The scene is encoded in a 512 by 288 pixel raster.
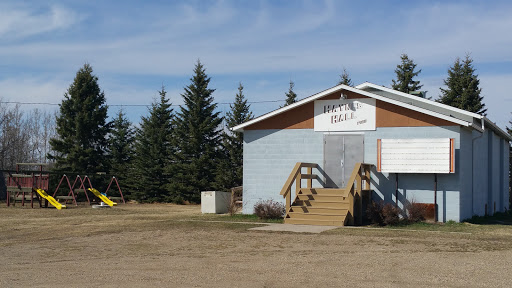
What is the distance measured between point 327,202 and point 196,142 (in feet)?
50.3

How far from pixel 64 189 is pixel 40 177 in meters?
7.11

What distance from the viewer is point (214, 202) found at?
2314 cm

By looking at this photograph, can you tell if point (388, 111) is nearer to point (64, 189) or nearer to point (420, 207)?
point (420, 207)

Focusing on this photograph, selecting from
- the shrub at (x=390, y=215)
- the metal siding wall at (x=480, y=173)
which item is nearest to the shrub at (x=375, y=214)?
the shrub at (x=390, y=215)

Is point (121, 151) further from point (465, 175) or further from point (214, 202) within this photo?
point (465, 175)

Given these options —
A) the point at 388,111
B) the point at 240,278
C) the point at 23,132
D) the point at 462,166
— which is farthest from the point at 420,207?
the point at 23,132

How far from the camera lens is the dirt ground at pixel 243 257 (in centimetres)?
877

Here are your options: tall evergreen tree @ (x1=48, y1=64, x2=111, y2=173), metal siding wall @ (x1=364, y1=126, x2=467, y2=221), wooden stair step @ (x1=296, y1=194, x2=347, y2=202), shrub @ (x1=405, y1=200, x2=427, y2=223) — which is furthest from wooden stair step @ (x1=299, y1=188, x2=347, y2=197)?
tall evergreen tree @ (x1=48, y1=64, x2=111, y2=173)

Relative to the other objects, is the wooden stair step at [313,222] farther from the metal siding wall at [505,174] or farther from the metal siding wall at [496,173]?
the metal siding wall at [505,174]

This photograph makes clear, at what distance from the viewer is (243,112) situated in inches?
1334

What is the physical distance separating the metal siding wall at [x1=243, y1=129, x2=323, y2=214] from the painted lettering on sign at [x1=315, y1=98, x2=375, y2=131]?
540 millimetres

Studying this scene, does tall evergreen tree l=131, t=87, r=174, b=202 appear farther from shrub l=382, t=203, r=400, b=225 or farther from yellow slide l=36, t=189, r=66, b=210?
Result: shrub l=382, t=203, r=400, b=225

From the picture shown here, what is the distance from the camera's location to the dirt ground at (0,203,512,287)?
28.8ft

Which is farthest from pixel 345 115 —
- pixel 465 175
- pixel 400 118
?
pixel 465 175
